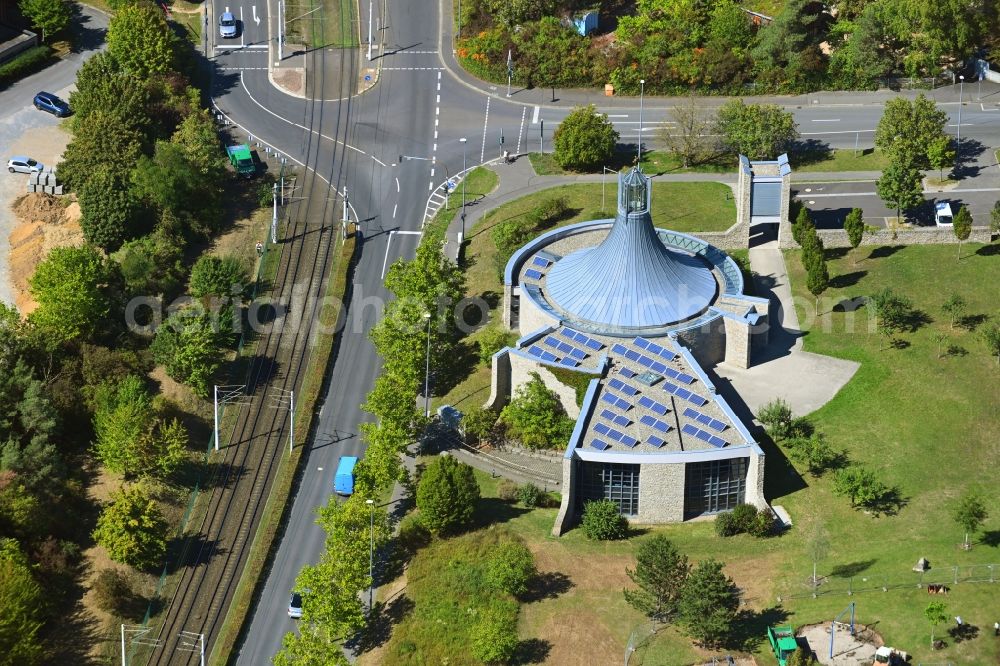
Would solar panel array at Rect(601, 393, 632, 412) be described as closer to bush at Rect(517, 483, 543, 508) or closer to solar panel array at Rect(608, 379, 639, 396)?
solar panel array at Rect(608, 379, 639, 396)

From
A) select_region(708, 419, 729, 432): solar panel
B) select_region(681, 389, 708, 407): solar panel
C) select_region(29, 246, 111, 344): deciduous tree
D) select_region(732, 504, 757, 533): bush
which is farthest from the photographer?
select_region(29, 246, 111, 344): deciduous tree

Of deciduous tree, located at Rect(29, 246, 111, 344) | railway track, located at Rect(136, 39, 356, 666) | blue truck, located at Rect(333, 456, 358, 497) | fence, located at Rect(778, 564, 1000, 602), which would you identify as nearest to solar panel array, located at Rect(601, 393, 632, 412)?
blue truck, located at Rect(333, 456, 358, 497)

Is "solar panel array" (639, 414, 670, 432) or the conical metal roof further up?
the conical metal roof

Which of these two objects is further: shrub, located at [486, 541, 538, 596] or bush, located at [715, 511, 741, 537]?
bush, located at [715, 511, 741, 537]

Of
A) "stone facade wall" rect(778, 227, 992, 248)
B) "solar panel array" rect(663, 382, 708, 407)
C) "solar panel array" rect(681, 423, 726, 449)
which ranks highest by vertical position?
"stone facade wall" rect(778, 227, 992, 248)

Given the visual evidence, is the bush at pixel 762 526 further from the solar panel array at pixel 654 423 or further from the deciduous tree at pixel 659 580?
the deciduous tree at pixel 659 580

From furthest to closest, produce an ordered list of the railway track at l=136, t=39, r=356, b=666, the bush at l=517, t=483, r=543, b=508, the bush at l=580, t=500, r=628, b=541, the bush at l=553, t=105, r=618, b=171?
the bush at l=553, t=105, r=618, b=171 → the bush at l=517, t=483, r=543, b=508 → the railway track at l=136, t=39, r=356, b=666 → the bush at l=580, t=500, r=628, b=541

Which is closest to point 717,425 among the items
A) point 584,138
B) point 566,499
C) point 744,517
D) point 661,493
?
point 661,493

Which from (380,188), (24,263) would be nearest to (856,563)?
(380,188)
